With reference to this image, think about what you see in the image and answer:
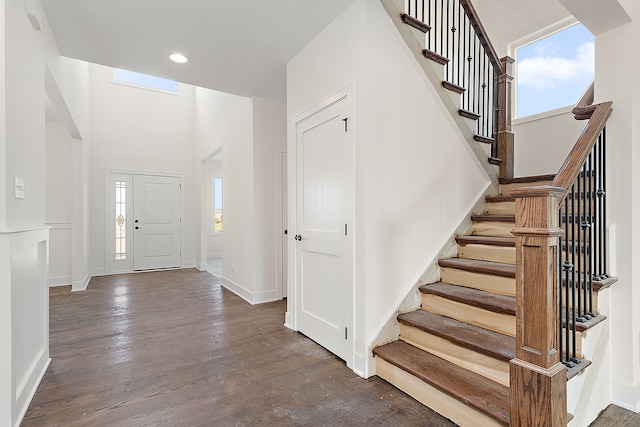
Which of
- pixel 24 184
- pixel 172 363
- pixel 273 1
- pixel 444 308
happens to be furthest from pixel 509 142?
pixel 24 184

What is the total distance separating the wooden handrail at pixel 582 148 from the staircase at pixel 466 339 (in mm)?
731

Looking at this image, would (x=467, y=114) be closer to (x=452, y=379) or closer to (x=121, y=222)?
(x=452, y=379)

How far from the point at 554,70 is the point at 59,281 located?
300 inches

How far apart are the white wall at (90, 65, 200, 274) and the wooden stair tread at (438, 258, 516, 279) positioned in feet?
18.7

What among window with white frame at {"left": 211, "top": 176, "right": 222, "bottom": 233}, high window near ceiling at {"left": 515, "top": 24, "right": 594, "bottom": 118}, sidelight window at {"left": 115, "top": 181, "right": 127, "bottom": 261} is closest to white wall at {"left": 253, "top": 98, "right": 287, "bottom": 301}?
high window near ceiling at {"left": 515, "top": 24, "right": 594, "bottom": 118}

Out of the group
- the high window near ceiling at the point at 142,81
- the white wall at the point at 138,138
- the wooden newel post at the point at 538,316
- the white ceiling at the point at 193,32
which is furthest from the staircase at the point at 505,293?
the high window near ceiling at the point at 142,81

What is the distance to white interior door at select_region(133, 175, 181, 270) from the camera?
6.47 meters

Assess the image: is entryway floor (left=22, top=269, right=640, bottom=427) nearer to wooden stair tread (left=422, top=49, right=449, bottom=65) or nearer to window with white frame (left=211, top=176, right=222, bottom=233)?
wooden stair tread (left=422, top=49, right=449, bottom=65)

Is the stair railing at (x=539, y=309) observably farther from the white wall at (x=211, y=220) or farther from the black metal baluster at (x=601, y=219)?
the white wall at (x=211, y=220)

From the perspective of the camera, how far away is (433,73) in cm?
262

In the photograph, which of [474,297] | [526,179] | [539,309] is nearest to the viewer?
[539,309]

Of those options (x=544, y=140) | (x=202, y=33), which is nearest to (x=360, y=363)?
(x=202, y=33)

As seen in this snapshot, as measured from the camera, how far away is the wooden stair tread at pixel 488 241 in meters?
2.43

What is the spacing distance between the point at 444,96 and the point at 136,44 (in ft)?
9.14
